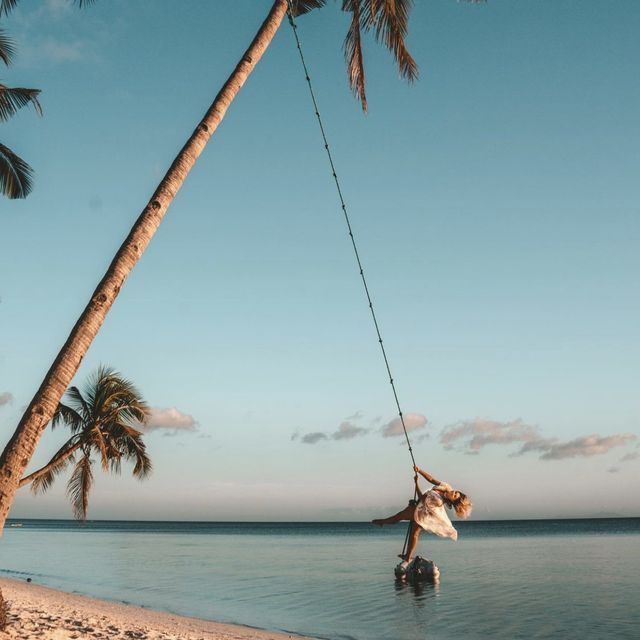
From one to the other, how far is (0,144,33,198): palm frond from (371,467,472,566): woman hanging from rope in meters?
9.60

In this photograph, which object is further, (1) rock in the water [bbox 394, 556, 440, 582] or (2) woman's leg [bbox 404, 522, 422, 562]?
(1) rock in the water [bbox 394, 556, 440, 582]

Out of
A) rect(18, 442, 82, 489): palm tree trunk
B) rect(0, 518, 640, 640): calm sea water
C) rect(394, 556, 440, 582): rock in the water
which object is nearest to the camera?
rect(18, 442, 82, 489): palm tree trunk

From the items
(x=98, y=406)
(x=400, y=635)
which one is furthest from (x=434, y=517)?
(x=98, y=406)

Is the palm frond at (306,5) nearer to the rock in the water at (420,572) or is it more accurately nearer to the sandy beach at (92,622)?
the sandy beach at (92,622)

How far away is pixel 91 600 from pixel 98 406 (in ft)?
26.3

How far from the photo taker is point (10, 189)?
41.2 feet

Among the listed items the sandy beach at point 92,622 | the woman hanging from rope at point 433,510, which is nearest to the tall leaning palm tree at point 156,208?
the sandy beach at point 92,622

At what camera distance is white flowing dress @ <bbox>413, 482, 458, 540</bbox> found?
30.6ft

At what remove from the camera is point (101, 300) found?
19.6ft

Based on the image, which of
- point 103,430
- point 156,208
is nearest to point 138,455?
point 103,430

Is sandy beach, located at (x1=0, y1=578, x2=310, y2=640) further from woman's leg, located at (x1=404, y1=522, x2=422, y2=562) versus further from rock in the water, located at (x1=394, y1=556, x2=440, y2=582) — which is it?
rock in the water, located at (x1=394, y1=556, x2=440, y2=582)

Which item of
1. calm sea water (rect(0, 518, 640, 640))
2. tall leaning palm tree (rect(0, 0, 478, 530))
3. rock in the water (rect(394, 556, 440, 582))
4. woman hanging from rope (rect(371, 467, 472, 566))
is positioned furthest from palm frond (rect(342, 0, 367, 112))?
rock in the water (rect(394, 556, 440, 582))

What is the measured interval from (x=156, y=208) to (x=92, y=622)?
32.7 ft

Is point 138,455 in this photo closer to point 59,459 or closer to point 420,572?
point 59,459
